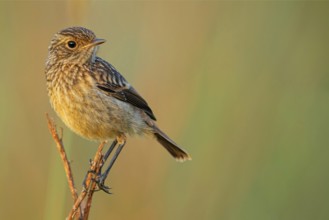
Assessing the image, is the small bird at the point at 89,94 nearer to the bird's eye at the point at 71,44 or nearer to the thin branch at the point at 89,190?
the bird's eye at the point at 71,44

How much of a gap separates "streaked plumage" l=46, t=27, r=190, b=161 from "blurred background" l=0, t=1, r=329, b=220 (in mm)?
263

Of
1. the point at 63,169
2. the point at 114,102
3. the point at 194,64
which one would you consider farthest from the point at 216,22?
the point at 63,169

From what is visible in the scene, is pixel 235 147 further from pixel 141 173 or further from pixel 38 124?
pixel 38 124

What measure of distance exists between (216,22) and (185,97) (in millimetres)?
800

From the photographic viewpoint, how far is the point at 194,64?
6633 millimetres

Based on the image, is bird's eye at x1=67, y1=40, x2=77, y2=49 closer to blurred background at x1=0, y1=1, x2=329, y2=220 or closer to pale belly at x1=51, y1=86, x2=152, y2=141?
blurred background at x1=0, y1=1, x2=329, y2=220

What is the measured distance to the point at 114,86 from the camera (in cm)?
550

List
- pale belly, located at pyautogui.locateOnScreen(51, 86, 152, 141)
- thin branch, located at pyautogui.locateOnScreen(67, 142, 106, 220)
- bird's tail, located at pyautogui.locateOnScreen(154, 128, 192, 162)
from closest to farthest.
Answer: thin branch, located at pyautogui.locateOnScreen(67, 142, 106, 220) < pale belly, located at pyautogui.locateOnScreen(51, 86, 152, 141) < bird's tail, located at pyautogui.locateOnScreen(154, 128, 192, 162)

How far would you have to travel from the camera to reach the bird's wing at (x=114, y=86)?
17.7 ft

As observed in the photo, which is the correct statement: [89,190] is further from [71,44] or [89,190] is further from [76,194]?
[71,44]

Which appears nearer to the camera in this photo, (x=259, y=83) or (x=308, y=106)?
(x=308, y=106)

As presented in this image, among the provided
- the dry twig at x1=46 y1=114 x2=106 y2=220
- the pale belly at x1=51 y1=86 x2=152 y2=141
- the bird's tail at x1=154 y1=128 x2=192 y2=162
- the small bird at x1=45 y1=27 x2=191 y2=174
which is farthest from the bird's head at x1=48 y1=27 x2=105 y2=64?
the dry twig at x1=46 y1=114 x2=106 y2=220

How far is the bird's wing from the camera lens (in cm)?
539

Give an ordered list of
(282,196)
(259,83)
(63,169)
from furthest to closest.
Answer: (259,83), (282,196), (63,169)
